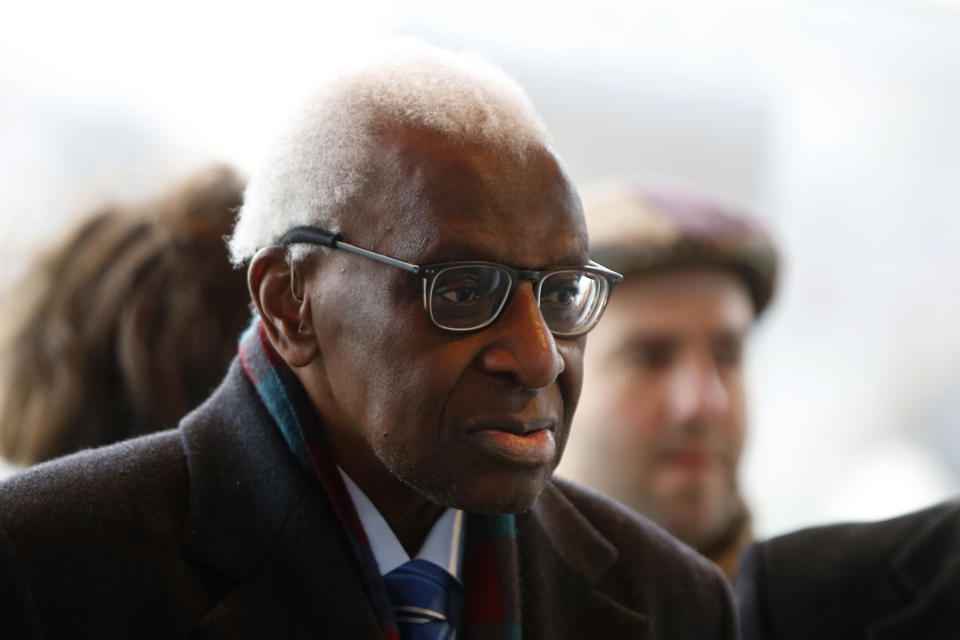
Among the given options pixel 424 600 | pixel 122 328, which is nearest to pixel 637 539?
pixel 424 600

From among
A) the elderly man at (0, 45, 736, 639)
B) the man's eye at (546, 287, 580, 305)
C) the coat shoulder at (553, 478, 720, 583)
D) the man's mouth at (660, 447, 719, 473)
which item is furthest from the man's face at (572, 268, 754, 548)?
the man's eye at (546, 287, 580, 305)

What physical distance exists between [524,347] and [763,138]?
2401 mm

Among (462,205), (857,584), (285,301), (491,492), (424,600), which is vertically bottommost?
(857,584)

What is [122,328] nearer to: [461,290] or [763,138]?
Answer: [461,290]

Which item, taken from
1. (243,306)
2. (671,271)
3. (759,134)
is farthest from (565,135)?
(243,306)

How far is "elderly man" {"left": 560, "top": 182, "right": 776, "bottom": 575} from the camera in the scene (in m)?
1.75

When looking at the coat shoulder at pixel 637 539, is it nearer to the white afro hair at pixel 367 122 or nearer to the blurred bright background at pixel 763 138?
the white afro hair at pixel 367 122

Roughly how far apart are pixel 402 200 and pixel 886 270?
9.38 ft

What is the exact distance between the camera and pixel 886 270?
3553 mm

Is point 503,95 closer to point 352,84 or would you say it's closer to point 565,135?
point 352,84

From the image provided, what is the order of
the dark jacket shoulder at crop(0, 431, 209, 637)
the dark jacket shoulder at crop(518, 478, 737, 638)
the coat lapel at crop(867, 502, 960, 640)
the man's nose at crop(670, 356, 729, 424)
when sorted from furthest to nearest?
1. the man's nose at crop(670, 356, 729, 424)
2. the coat lapel at crop(867, 502, 960, 640)
3. the dark jacket shoulder at crop(518, 478, 737, 638)
4. the dark jacket shoulder at crop(0, 431, 209, 637)

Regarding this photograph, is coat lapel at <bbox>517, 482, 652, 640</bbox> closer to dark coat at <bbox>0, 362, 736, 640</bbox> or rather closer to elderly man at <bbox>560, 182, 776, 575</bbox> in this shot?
dark coat at <bbox>0, 362, 736, 640</bbox>

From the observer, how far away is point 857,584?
1471 mm

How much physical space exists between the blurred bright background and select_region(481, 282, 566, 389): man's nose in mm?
1131
